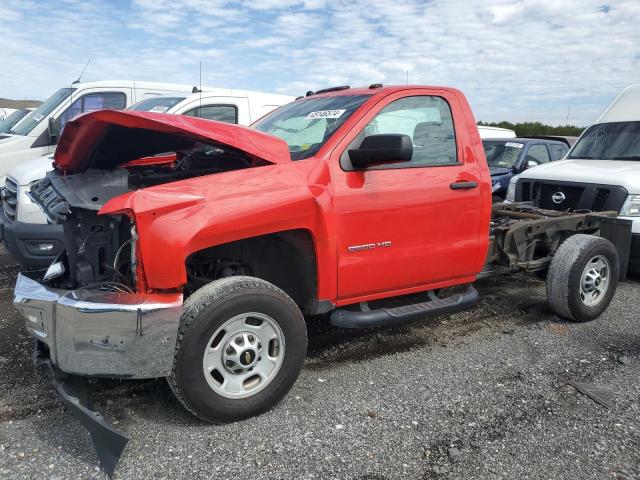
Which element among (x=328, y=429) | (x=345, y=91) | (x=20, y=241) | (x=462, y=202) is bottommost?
(x=328, y=429)

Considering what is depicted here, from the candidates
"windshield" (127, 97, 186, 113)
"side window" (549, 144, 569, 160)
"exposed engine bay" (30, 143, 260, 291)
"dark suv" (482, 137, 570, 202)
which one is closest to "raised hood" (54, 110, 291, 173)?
"exposed engine bay" (30, 143, 260, 291)

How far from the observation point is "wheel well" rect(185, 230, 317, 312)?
3475 millimetres

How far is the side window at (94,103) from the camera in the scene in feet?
25.2

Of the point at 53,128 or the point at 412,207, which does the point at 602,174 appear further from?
the point at 53,128

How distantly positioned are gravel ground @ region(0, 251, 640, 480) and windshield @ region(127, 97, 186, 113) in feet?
13.3

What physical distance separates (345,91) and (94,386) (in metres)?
2.83

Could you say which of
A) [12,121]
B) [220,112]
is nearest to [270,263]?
[220,112]

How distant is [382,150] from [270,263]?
106 centimetres

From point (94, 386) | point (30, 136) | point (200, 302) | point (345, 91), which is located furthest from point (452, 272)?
point (30, 136)

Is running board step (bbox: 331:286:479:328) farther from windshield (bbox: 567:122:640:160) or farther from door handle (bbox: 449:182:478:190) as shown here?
windshield (bbox: 567:122:640:160)

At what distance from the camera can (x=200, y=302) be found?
9.67 ft

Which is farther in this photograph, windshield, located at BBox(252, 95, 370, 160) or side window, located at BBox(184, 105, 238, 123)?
side window, located at BBox(184, 105, 238, 123)

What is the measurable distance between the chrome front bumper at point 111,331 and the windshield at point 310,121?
144cm

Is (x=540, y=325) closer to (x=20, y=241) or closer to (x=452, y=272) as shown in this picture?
(x=452, y=272)
